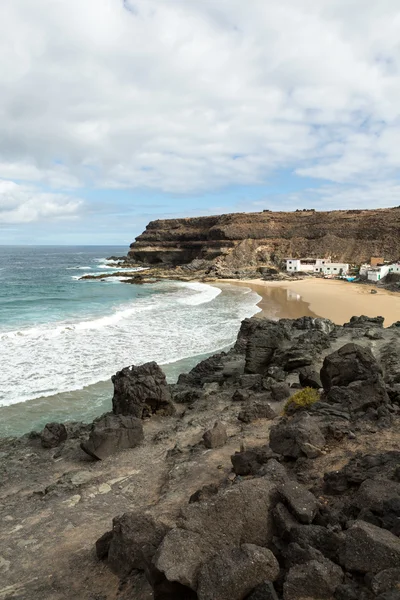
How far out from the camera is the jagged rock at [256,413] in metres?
10.4

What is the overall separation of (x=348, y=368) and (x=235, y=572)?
7983mm

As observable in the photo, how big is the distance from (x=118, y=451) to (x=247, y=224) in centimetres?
7869

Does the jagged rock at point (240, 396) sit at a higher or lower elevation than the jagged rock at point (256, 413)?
lower

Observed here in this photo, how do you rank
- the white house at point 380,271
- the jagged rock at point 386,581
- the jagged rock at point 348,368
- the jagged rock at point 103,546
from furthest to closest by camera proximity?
the white house at point 380,271 → the jagged rock at point 348,368 → the jagged rock at point 103,546 → the jagged rock at point 386,581

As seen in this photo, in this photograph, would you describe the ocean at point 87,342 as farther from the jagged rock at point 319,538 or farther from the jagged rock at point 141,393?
the jagged rock at point 319,538

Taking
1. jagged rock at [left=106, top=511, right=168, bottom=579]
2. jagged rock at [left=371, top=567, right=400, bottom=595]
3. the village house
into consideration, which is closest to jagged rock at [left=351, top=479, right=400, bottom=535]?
jagged rock at [left=371, top=567, right=400, bottom=595]

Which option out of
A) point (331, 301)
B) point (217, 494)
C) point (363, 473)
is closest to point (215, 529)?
point (217, 494)

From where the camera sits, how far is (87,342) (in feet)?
71.1

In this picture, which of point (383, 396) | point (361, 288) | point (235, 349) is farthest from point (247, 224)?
point (383, 396)

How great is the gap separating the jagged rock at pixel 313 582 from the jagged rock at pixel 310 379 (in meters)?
8.36

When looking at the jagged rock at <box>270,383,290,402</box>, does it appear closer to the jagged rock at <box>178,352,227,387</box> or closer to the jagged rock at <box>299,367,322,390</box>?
the jagged rock at <box>299,367,322,390</box>

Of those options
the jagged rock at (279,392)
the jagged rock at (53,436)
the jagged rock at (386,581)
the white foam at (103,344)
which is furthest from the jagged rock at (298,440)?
the white foam at (103,344)

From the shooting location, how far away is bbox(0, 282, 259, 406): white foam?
1579 cm

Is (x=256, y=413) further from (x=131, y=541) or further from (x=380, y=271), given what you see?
(x=380, y=271)
